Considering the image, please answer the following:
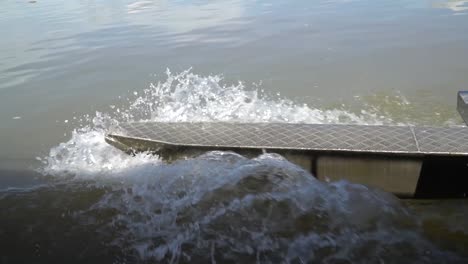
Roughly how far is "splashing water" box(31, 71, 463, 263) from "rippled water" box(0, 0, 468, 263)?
11 mm

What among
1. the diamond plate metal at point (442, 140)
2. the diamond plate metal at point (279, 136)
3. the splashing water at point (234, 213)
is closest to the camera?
the splashing water at point (234, 213)

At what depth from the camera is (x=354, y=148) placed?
3141mm

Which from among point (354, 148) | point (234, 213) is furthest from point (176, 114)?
point (354, 148)

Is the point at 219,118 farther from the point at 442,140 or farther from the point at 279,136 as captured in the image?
the point at 442,140

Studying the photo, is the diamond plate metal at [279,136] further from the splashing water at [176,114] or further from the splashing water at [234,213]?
the splashing water at [176,114]

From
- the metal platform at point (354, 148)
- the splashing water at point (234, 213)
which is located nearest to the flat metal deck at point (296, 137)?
the metal platform at point (354, 148)

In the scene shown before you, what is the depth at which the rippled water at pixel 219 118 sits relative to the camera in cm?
275

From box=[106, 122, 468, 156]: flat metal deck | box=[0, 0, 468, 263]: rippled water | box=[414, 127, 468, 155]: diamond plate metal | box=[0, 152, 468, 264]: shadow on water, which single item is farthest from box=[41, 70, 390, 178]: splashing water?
box=[414, 127, 468, 155]: diamond plate metal

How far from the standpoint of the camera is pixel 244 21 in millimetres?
9805

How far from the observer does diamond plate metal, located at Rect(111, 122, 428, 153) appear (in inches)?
126

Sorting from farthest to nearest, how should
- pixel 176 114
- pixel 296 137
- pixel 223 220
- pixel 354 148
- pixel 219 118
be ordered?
pixel 176 114, pixel 219 118, pixel 296 137, pixel 354 148, pixel 223 220

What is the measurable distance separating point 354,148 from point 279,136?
63 centimetres

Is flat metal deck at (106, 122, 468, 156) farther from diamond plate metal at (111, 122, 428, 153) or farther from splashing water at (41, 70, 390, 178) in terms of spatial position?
splashing water at (41, 70, 390, 178)

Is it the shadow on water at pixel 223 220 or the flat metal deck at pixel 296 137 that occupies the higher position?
the flat metal deck at pixel 296 137
